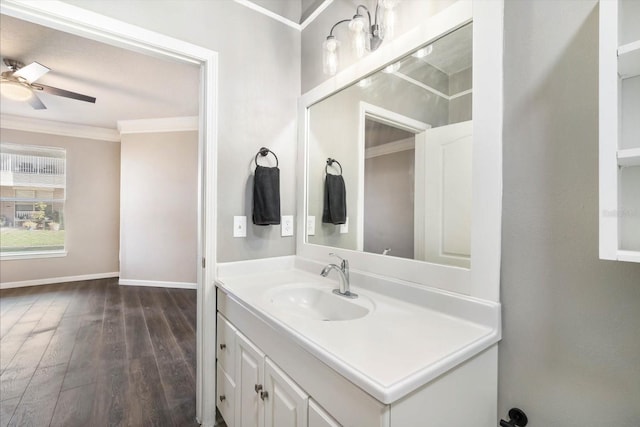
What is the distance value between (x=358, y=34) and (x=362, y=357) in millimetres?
1342

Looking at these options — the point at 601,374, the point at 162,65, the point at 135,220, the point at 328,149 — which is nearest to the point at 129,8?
the point at 328,149

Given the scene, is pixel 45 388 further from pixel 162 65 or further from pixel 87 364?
pixel 162 65

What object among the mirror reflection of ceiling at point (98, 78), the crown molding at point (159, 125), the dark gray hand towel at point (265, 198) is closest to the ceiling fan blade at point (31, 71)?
the mirror reflection of ceiling at point (98, 78)

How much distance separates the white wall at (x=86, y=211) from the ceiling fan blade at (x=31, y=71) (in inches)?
98.1

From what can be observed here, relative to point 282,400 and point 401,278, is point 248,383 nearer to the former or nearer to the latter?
point 282,400

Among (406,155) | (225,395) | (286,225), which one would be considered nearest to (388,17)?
(406,155)

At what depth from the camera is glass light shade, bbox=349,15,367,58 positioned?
1283mm

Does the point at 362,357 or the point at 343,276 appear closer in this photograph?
the point at 362,357

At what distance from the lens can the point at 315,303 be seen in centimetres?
142

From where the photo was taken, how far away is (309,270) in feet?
5.63

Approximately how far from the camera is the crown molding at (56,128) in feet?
13.5

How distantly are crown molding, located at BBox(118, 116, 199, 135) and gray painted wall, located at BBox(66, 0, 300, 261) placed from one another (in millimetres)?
2998

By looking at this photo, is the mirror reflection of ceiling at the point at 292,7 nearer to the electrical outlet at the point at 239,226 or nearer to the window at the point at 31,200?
the electrical outlet at the point at 239,226

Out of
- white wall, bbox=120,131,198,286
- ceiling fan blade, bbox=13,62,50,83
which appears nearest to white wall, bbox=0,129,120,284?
white wall, bbox=120,131,198,286
